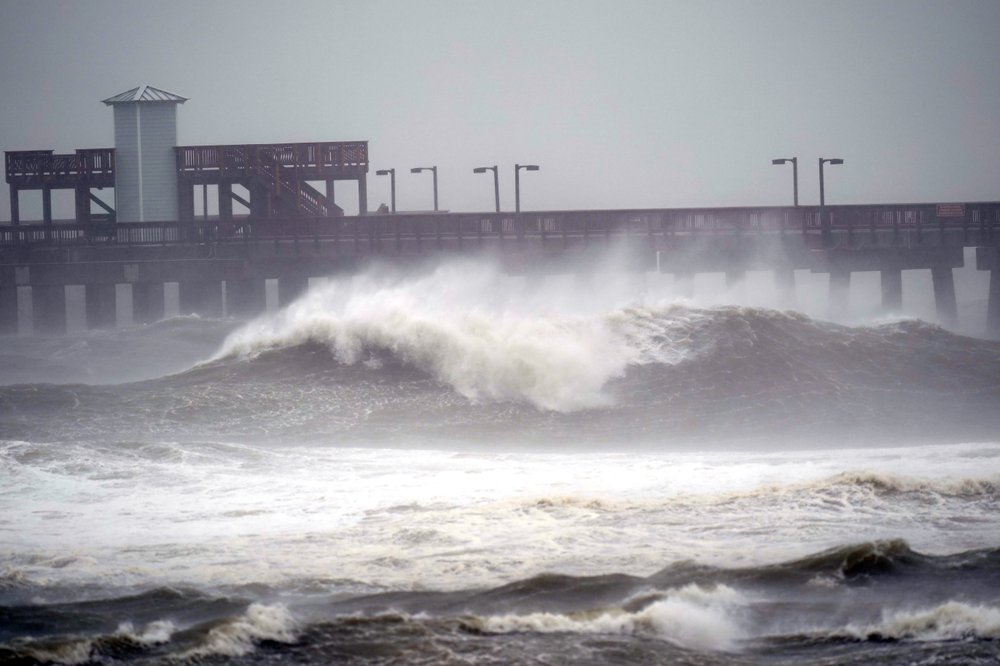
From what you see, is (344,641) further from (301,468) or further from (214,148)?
(214,148)

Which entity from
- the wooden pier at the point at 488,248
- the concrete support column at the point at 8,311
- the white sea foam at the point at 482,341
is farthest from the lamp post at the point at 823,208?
the concrete support column at the point at 8,311

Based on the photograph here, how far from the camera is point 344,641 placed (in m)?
8.30

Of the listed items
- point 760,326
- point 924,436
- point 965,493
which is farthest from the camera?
point 760,326

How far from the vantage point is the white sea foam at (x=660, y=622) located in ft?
27.3

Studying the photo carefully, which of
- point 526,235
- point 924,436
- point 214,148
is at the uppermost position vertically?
point 214,148

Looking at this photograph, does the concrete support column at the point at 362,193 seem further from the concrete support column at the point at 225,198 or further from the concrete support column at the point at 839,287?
the concrete support column at the point at 839,287

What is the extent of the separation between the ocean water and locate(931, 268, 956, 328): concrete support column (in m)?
14.2

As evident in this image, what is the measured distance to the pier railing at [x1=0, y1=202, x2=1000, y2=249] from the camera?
139ft

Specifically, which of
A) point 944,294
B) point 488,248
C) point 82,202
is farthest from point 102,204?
point 944,294

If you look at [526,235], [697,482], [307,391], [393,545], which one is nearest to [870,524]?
[697,482]

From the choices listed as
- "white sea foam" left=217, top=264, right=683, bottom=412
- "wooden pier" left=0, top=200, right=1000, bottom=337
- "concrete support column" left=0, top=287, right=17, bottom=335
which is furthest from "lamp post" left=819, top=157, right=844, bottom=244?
"concrete support column" left=0, top=287, right=17, bottom=335

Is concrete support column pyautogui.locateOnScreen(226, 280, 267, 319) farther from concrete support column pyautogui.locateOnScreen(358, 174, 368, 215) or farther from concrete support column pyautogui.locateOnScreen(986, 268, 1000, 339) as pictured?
concrete support column pyautogui.locateOnScreen(986, 268, 1000, 339)

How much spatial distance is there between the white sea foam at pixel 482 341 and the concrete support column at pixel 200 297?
12.2m

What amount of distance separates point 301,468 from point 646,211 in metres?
28.2
